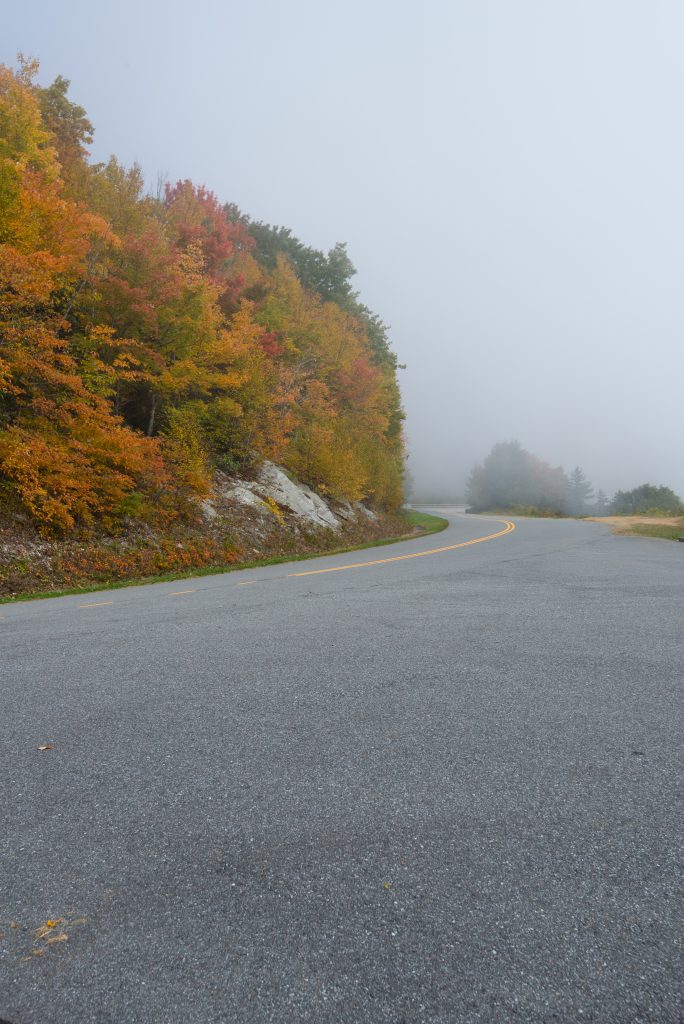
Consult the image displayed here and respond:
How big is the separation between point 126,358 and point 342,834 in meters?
16.4

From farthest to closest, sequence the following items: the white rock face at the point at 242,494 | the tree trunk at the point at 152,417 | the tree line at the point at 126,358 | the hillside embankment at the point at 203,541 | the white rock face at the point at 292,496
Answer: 1. the white rock face at the point at 292,496
2. the white rock face at the point at 242,494
3. the tree trunk at the point at 152,417
4. the tree line at the point at 126,358
5. the hillside embankment at the point at 203,541

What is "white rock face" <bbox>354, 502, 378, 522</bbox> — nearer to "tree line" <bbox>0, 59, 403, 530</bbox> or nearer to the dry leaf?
"tree line" <bbox>0, 59, 403, 530</bbox>

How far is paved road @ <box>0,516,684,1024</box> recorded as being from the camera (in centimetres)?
135

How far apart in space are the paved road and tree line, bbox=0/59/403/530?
333 inches

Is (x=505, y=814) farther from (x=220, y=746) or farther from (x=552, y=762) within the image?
(x=220, y=746)

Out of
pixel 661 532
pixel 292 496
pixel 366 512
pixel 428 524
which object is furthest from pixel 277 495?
pixel 661 532

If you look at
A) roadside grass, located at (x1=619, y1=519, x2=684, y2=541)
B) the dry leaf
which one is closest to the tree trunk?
the dry leaf

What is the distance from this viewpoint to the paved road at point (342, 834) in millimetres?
1354

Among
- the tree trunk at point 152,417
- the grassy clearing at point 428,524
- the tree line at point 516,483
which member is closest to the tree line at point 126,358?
the tree trunk at point 152,417

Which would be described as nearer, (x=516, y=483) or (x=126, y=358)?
(x=126, y=358)

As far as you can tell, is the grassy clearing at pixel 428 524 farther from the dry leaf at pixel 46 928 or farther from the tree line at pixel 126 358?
the dry leaf at pixel 46 928

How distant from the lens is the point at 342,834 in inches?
77.4

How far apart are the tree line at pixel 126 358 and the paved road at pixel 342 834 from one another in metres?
8.46

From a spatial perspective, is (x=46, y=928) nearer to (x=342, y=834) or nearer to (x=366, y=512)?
(x=342, y=834)
